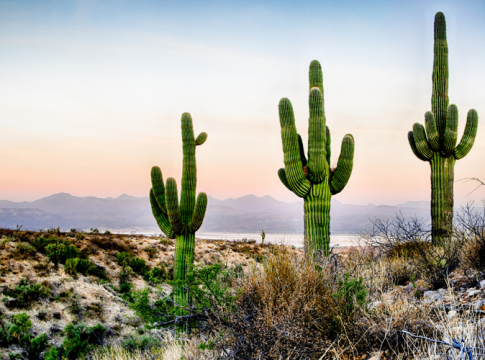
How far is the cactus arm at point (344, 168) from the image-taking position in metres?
10.1

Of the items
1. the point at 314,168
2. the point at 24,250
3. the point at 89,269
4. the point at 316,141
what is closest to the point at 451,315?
the point at 314,168

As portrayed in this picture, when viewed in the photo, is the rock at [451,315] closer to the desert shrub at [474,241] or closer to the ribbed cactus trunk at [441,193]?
the desert shrub at [474,241]

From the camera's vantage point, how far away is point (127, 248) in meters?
16.8

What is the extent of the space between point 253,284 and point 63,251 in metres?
10.4

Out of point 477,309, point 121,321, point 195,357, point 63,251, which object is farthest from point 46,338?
point 477,309

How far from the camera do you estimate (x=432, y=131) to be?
12.5 metres

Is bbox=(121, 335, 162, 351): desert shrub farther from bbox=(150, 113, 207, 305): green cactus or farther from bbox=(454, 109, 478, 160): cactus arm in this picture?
bbox=(454, 109, 478, 160): cactus arm

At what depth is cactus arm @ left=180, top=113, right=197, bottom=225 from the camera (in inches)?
420

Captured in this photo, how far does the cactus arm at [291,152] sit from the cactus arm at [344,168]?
86 cm

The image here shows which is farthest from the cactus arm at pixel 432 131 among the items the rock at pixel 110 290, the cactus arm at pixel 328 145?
the rock at pixel 110 290

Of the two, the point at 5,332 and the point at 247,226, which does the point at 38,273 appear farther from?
the point at 247,226

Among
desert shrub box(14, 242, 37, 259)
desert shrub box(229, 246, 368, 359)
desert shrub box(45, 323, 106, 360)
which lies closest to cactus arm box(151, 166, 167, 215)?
desert shrub box(45, 323, 106, 360)

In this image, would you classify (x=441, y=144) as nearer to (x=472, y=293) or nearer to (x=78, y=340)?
(x=472, y=293)

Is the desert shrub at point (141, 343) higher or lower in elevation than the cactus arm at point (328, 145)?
lower
